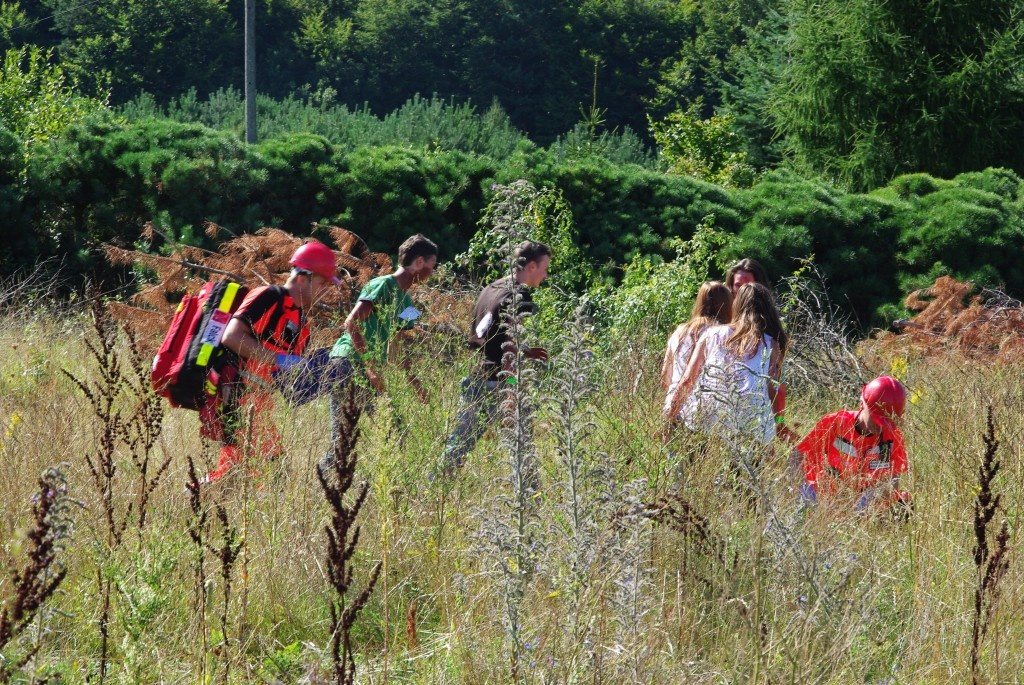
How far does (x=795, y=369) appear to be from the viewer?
740cm

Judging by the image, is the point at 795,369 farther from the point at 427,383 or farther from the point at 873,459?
the point at 427,383

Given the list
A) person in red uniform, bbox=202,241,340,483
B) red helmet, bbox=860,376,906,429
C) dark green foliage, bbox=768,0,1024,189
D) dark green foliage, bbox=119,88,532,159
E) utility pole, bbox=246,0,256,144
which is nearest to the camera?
person in red uniform, bbox=202,241,340,483

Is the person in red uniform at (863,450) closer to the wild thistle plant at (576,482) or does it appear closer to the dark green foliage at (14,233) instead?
the wild thistle plant at (576,482)

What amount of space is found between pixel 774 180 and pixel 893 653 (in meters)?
9.65

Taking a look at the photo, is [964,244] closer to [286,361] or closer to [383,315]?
[383,315]

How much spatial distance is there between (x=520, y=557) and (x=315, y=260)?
9.28ft

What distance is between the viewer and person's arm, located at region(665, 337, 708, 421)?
448cm

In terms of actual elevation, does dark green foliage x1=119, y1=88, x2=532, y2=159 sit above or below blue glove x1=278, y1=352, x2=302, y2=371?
above

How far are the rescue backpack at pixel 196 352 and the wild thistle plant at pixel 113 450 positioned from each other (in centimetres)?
32

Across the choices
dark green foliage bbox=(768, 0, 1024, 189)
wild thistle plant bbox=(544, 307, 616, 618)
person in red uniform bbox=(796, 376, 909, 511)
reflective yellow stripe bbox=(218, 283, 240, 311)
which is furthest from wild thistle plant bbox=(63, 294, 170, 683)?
dark green foliage bbox=(768, 0, 1024, 189)

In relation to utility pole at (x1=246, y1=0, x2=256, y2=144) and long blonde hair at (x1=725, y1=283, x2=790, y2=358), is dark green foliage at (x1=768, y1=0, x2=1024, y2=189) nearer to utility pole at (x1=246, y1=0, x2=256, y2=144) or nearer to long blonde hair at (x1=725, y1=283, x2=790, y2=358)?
utility pole at (x1=246, y1=0, x2=256, y2=144)

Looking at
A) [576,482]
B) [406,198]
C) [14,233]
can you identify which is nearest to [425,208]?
[406,198]

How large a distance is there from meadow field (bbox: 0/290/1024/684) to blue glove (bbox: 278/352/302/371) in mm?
211

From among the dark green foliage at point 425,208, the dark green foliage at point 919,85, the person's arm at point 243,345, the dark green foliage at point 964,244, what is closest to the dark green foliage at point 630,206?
the dark green foliage at point 425,208
